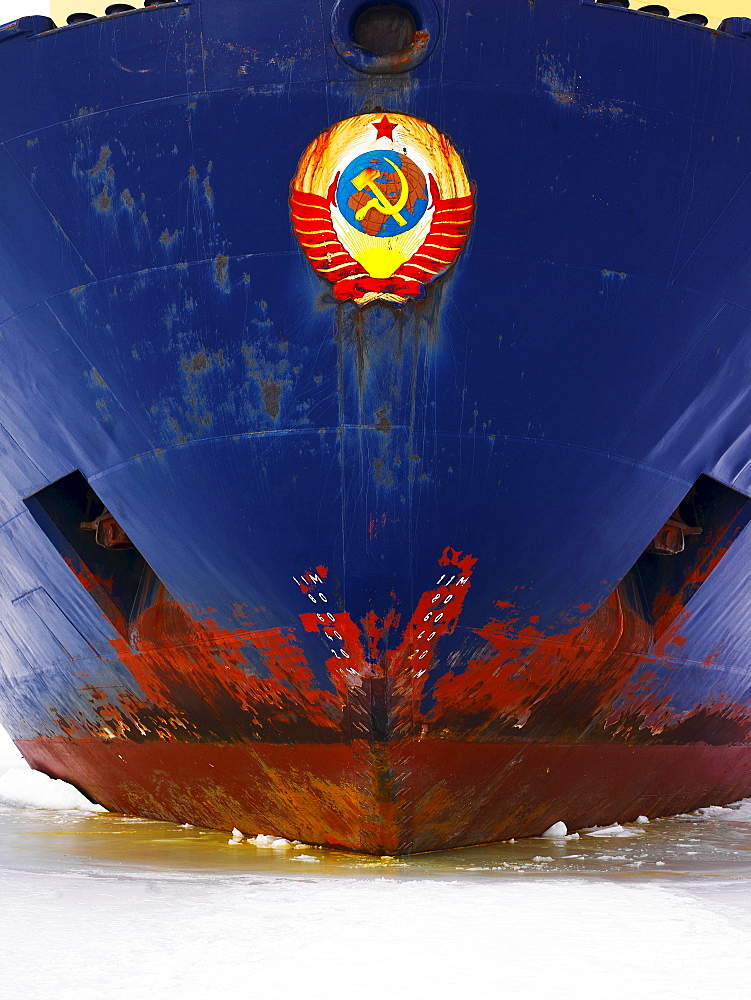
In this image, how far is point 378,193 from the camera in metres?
4.59

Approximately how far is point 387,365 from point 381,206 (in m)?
0.69

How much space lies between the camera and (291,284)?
4805mm

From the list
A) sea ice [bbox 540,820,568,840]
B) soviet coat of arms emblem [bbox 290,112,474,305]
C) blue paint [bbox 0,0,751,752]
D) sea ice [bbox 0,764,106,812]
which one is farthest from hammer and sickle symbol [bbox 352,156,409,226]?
sea ice [bbox 0,764,106,812]

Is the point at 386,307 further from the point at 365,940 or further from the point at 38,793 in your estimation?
the point at 38,793

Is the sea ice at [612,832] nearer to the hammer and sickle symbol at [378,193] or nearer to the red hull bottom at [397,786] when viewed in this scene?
the red hull bottom at [397,786]

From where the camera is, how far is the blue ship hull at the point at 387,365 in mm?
4742

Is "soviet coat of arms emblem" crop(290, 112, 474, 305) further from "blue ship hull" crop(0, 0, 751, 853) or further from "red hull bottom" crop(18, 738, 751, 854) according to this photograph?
"red hull bottom" crop(18, 738, 751, 854)

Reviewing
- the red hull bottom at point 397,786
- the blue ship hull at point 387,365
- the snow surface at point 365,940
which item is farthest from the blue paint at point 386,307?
the snow surface at point 365,940

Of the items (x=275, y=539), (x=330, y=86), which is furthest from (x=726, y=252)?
(x=275, y=539)

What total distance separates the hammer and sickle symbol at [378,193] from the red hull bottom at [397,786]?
7.90 ft

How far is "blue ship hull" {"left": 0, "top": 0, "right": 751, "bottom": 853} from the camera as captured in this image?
4.74 meters

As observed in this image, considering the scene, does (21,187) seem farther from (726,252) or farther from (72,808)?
(72,808)

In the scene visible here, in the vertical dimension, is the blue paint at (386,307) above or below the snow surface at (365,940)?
above

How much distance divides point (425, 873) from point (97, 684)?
9.10 feet
